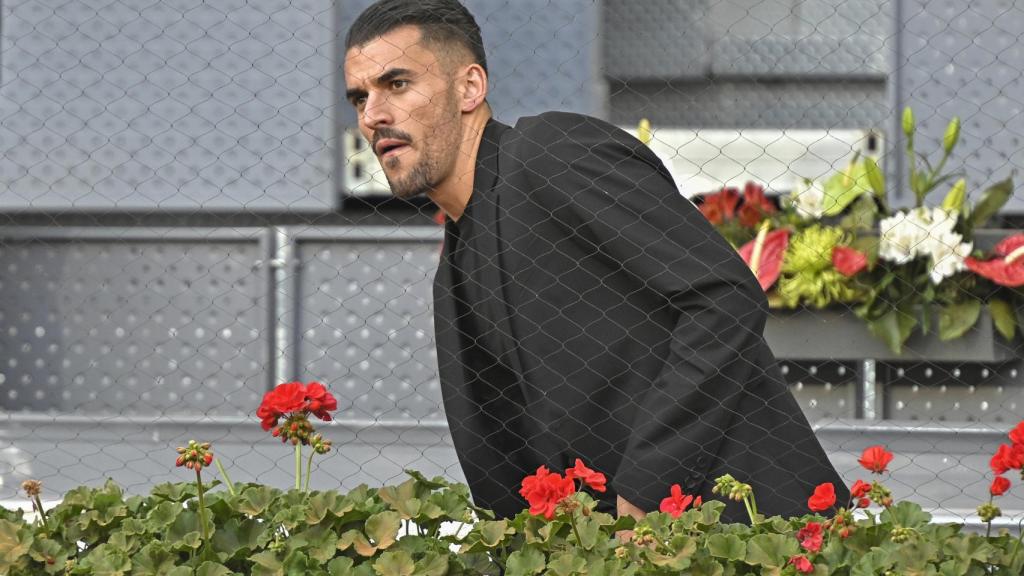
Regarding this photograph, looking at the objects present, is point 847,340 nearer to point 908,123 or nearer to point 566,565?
point 908,123

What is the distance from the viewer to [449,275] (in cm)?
201

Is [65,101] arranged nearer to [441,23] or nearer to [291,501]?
[441,23]

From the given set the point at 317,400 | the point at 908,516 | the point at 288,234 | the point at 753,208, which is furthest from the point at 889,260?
the point at 317,400

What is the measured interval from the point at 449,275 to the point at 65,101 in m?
2.08

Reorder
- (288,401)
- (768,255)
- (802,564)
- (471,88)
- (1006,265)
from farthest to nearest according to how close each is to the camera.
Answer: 1. (768,255)
2. (1006,265)
3. (471,88)
4. (288,401)
5. (802,564)

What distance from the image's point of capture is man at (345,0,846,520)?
5.76 ft

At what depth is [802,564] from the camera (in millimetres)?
1513

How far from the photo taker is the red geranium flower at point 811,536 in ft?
5.06

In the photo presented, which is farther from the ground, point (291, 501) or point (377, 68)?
point (377, 68)

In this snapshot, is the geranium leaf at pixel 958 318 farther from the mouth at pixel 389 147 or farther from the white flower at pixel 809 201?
the mouth at pixel 389 147

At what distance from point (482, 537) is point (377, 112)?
0.63 m

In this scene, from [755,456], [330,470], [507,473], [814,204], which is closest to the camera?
[755,456]

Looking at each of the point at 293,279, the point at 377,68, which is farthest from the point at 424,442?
the point at 377,68

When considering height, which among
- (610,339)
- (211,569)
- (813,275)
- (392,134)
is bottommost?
(211,569)
